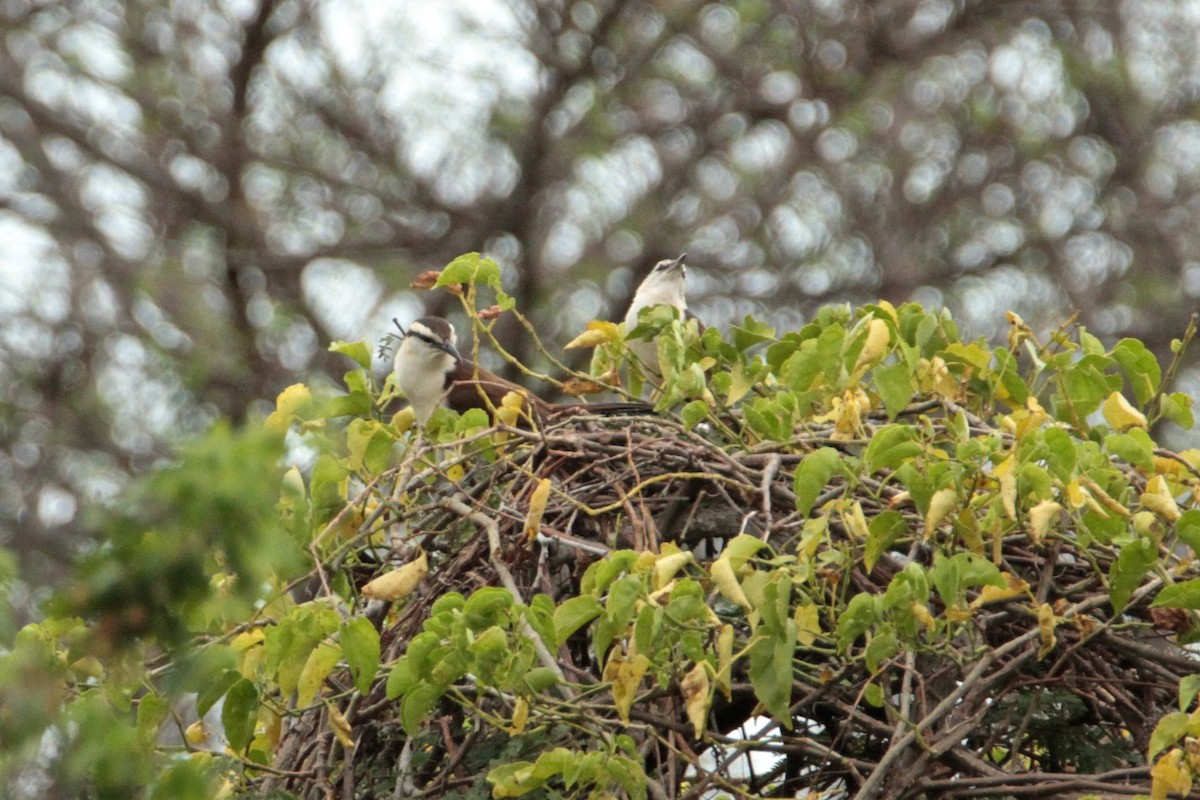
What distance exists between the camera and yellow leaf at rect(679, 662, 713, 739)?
2.60 meters

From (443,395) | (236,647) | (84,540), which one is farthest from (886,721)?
(443,395)

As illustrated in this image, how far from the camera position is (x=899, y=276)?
10.8 metres

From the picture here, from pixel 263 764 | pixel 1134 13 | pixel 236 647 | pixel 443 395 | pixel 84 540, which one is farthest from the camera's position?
pixel 1134 13

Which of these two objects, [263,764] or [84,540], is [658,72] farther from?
→ [84,540]

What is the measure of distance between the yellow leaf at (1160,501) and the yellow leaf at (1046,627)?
24 cm

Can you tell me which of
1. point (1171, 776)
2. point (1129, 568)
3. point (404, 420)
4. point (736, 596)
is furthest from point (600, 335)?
point (1171, 776)

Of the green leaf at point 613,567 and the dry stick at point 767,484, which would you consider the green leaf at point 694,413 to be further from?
the green leaf at point 613,567

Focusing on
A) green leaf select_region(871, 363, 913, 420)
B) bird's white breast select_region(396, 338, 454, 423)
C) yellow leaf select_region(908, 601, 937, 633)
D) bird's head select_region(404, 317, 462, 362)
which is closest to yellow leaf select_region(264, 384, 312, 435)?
green leaf select_region(871, 363, 913, 420)

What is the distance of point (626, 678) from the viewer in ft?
8.68

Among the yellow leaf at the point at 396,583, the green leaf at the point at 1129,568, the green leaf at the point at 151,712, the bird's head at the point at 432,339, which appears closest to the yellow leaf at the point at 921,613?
the green leaf at the point at 1129,568

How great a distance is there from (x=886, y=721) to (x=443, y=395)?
2.60 m

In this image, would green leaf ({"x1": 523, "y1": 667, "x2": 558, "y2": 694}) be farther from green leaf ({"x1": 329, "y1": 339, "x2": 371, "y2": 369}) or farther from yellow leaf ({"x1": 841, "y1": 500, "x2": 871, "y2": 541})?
green leaf ({"x1": 329, "y1": 339, "x2": 371, "y2": 369})

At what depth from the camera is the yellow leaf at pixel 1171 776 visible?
2.51 meters

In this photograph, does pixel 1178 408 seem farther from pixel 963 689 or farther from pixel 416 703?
pixel 416 703
